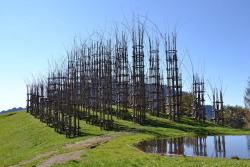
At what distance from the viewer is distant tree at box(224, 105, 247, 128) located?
63.2m

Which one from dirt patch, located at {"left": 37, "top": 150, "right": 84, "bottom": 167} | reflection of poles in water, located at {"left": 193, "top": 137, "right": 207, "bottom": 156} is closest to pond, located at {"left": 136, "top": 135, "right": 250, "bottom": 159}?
reflection of poles in water, located at {"left": 193, "top": 137, "right": 207, "bottom": 156}

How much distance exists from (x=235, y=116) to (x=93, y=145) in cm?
5124

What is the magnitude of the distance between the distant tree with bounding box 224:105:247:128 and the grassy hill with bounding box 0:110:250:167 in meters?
24.9

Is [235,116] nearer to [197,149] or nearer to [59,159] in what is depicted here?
[197,149]

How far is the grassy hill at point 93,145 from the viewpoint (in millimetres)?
16859

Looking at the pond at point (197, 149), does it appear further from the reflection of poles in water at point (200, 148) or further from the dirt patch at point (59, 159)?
the dirt patch at point (59, 159)

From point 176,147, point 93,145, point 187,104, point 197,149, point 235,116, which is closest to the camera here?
point 197,149

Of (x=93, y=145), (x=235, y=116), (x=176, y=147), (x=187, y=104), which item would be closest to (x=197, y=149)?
(x=176, y=147)

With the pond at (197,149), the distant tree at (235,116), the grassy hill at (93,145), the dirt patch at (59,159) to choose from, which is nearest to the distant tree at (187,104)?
the distant tree at (235,116)

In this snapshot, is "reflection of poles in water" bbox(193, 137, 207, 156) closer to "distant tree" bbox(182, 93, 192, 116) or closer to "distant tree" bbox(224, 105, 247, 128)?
"distant tree" bbox(182, 93, 192, 116)

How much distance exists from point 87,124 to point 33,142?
8.59 metres

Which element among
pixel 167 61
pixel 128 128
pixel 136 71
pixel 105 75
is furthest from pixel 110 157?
pixel 167 61

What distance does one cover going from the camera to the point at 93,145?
24.6 metres

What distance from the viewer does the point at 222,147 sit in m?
22.3
